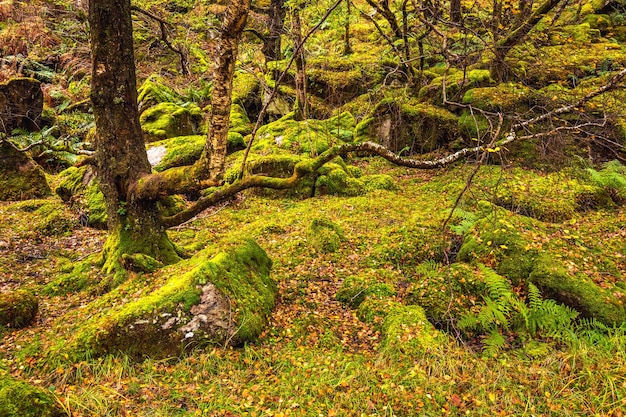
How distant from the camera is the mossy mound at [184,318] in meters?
4.03

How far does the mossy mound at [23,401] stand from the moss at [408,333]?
312 centimetres

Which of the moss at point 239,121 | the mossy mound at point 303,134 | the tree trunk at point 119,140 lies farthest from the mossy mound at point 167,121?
the tree trunk at point 119,140

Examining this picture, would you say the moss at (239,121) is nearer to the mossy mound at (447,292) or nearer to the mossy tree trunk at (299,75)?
the mossy tree trunk at (299,75)

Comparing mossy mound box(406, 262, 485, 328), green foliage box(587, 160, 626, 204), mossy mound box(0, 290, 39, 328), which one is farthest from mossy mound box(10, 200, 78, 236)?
green foliage box(587, 160, 626, 204)

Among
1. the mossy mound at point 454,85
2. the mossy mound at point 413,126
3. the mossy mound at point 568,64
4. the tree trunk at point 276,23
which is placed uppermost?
the tree trunk at point 276,23

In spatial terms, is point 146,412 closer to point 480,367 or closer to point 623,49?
point 480,367

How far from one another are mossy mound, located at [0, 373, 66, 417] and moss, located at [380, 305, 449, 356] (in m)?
3.12

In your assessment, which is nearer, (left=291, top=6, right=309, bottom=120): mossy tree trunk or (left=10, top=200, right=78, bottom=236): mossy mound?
(left=10, top=200, right=78, bottom=236): mossy mound

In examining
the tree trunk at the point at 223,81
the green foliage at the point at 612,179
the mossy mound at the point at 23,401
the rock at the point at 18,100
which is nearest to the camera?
the mossy mound at the point at 23,401

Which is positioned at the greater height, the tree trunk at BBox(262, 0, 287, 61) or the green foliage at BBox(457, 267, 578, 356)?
the tree trunk at BBox(262, 0, 287, 61)

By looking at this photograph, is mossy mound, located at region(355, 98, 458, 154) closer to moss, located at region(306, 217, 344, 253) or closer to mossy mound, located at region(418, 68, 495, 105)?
mossy mound, located at region(418, 68, 495, 105)

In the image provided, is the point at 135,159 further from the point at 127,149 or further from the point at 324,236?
the point at 324,236

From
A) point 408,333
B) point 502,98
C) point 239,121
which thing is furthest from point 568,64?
point 408,333

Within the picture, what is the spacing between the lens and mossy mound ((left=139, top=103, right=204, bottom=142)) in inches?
496
